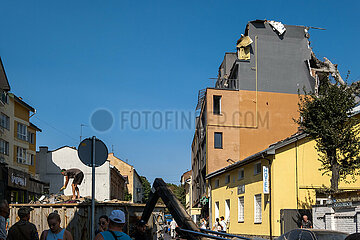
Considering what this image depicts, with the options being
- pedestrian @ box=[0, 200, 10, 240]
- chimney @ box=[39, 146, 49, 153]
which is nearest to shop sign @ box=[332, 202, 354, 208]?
pedestrian @ box=[0, 200, 10, 240]

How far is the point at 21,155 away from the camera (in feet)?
137

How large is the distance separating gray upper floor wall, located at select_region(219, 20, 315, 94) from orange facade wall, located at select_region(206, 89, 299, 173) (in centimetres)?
156

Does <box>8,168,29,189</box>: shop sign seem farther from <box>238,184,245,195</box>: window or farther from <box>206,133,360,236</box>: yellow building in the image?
<box>206,133,360,236</box>: yellow building

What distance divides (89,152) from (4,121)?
1301 inches

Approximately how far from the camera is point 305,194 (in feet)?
77.4

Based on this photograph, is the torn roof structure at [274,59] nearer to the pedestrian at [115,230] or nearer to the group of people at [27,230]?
the group of people at [27,230]

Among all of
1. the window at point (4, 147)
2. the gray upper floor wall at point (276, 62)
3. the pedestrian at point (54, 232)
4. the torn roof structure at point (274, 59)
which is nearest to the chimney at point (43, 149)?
the window at point (4, 147)

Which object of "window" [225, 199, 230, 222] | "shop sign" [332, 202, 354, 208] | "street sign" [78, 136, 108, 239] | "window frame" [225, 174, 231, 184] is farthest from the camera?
"window frame" [225, 174, 231, 184]

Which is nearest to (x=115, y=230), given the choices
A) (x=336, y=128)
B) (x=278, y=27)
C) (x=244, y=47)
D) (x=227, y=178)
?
(x=336, y=128)

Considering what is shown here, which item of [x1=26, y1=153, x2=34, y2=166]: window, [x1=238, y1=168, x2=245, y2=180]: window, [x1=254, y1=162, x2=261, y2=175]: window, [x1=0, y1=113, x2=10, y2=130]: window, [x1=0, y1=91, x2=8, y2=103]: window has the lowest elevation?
[x1=238, y1=168, x2=245, y2=180]: window

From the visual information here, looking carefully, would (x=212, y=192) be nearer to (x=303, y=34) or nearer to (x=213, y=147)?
(x=213, y=147)

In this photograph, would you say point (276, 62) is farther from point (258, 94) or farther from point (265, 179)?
point (265, 179)

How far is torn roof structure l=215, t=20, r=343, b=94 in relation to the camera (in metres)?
43.0

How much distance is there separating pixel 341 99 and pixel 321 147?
2315mm
